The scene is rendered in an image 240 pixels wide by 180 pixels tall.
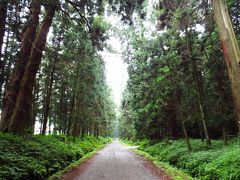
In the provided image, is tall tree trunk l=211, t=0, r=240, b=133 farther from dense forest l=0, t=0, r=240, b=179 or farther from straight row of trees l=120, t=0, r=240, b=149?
straight row of trees l=120, t=0, r=240, b=149

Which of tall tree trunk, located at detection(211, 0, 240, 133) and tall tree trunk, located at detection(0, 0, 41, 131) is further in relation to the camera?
tall tree trunk, located at detection(0, 0, 41, 131)

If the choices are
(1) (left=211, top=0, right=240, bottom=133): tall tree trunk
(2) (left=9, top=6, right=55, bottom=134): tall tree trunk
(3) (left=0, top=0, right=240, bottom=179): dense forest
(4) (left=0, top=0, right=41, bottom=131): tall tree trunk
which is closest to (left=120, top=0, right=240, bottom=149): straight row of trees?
(3) (left=0, top=0, right=240, bottom=179): dense forest

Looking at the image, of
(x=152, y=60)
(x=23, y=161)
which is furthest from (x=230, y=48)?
(x=152, y=60)

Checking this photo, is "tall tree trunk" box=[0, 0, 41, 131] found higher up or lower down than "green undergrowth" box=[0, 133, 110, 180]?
higher up

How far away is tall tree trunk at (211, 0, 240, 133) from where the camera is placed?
19.7 feet

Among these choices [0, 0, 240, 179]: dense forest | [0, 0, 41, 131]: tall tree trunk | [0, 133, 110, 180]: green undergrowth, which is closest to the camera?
[0, 133, 110, 180]: green undergrowth

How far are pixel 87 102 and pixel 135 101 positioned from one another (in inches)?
276

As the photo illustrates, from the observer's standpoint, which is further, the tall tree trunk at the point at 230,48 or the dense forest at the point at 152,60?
the dense forest at the point at 152,60

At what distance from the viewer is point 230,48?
6.26 metres

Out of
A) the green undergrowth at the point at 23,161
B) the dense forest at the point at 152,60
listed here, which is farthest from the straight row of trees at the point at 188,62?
the green undergrowth at the point at 23,161

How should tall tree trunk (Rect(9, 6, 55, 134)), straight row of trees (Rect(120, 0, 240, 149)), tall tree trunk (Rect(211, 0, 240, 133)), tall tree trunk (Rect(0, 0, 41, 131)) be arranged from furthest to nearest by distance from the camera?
tall tree trunk (Rect(0, 0, 41, 131)) → straight row of trees (Rect(120, 0, 240, 149)) → tall tree trunk (Rect(9, 6, 55, 134)) → tall tree trunk (Rect(211, 0, 240, 133))

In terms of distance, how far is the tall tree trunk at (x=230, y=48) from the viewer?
6016 millimetres

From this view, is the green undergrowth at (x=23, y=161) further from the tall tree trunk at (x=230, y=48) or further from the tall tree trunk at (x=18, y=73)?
the tall tree trunk at (x=230, y=48)

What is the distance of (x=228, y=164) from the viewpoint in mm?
8750
